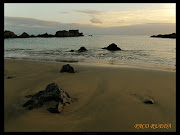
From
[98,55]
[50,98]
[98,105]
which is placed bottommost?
[98,105]

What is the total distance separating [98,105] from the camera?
4.62m

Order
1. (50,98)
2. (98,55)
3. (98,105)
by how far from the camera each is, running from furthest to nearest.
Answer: (98,55) → (98,105) → (50,98)

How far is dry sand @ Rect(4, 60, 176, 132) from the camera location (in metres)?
3.59

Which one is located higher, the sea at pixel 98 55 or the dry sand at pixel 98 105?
the sea at pixel 98 55

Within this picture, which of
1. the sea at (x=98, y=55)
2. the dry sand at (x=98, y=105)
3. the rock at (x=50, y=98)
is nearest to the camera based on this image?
the dry sand at (x=98, y=105)

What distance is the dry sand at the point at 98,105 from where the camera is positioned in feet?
11.8

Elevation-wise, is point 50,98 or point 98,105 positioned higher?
point 50,98

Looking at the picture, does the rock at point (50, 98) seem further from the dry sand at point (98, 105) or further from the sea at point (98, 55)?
the sea at point (98, 55)

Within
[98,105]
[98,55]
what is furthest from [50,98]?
[98,55]

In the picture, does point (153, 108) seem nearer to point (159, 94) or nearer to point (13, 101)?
point (159, 94)

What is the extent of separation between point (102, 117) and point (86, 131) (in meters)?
0.69

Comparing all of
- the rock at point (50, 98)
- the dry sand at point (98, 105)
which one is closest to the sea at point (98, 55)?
the dry sand at point (98, 105)

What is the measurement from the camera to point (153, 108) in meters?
4.45

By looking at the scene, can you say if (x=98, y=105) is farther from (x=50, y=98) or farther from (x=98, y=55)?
(x=98, y=55)
